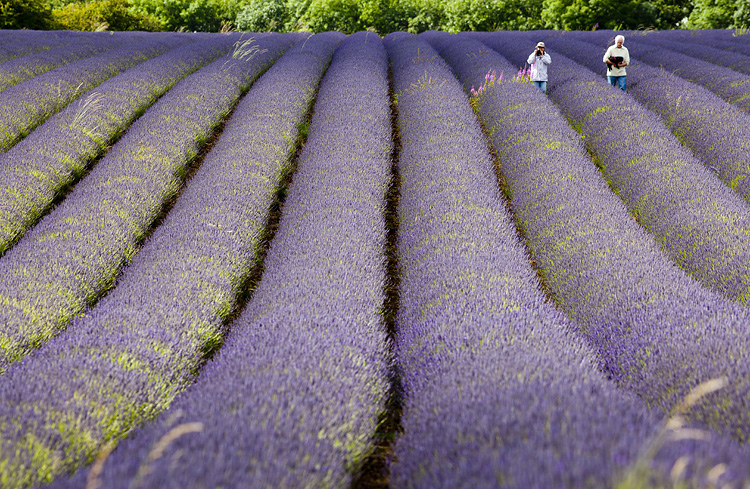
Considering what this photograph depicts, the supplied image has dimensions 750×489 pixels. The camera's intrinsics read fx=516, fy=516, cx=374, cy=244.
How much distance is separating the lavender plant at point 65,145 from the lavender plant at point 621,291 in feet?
14.8

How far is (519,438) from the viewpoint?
1646mm

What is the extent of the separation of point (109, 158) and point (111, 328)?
372cm

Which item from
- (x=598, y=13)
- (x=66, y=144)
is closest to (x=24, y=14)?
(x=66, y=144)

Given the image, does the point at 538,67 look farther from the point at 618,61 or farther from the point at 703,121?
the point at 703,121

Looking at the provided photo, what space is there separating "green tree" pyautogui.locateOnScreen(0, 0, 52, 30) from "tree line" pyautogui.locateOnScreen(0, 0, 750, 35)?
0.03 m

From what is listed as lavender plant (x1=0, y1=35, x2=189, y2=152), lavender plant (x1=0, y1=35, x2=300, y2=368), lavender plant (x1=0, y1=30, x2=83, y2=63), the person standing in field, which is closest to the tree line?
lavender plant (x1=0, y1=30, x2=83, y2=63)

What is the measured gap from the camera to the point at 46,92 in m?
8.00

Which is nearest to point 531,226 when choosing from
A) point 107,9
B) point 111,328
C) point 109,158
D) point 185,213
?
point 185,213

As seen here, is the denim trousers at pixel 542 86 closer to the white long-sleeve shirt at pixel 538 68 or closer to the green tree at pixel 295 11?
the white long-sleeve shirt at pixel 538 68

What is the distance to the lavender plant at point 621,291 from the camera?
2357mm

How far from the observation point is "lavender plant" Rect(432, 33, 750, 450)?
92.8 inches

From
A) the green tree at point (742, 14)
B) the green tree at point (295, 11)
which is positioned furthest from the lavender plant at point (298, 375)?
A: the green tree at point (295, 11)

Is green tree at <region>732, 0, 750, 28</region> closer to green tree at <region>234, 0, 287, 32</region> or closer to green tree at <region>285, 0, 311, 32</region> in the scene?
green tree at <region>285, 0, 311, 32</region>

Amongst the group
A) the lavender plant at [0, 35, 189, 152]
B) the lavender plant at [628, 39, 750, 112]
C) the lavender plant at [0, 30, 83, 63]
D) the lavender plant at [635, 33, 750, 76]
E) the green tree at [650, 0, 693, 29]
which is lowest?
the green tree at [650, 0, 693, 29]
